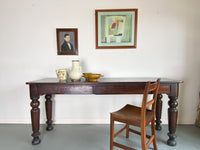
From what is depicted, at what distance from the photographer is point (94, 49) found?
214 cm

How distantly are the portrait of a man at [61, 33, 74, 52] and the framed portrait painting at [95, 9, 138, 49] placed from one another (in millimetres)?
448

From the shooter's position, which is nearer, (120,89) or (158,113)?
(120,89)

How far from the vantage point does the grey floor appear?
5.38ft

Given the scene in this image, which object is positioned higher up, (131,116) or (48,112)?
(131,116)

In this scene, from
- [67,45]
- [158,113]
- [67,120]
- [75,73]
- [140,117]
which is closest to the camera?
[140,117]

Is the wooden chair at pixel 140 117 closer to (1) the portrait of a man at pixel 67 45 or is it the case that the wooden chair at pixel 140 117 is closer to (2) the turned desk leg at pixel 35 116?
(2) the turned desk leg at pixel 35 116

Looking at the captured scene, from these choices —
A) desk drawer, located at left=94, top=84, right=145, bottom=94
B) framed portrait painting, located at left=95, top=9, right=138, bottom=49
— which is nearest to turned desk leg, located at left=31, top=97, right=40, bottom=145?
desk drawer, located at left=94, top=84, right=145, bottom=94

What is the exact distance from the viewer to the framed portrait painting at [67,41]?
6.91 ft

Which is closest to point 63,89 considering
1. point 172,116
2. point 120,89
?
point 120,89

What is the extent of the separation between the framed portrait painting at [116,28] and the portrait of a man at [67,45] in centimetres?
45

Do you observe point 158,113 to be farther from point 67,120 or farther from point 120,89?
point 67,120

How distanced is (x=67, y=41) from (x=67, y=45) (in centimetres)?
7

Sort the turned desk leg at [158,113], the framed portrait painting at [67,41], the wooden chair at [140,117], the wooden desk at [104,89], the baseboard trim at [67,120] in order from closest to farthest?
the wooden chair at [140,117]
the wooden desk at [104,89]
the turned desk leg at [158,113]
the framed portrait painting at [67,41]
the baseboard trim at [67,120]

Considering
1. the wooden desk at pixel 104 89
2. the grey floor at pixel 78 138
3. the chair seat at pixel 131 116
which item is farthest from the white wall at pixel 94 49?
the chair seat at pixel 131 116
